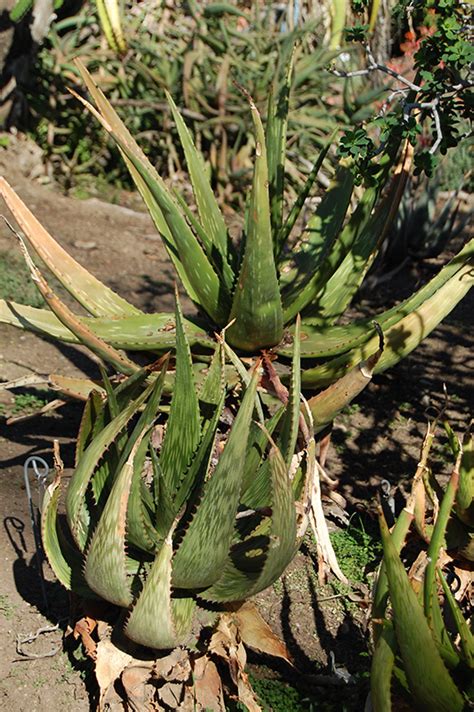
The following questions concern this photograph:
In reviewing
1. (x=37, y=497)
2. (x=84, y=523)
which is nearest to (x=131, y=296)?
(x=37, y=497)

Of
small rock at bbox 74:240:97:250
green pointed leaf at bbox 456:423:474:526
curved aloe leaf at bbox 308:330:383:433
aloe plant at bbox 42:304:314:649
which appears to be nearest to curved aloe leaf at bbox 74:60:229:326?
curved aloe leaf at bbox 308:330:383:433

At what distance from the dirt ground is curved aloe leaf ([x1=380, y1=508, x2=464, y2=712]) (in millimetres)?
522

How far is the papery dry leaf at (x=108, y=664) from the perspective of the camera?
7.48 ft

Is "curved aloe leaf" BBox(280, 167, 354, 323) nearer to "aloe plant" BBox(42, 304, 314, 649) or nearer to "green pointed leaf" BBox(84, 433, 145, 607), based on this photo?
"aloe plant" BBox(42, 304, 314, 649)

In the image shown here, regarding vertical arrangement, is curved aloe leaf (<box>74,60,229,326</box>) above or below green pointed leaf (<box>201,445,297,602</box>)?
above

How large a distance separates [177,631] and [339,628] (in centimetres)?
84

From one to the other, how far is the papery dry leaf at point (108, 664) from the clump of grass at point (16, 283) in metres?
2.91

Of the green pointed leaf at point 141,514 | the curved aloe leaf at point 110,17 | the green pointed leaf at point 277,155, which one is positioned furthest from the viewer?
the curved aloe leaf at point 110,17

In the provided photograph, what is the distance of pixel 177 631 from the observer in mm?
2254

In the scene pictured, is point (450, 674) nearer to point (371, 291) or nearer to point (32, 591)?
point (32, 591)

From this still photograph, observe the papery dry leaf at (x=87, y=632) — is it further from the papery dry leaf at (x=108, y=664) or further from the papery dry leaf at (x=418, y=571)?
the papery dry leaf at (x=418, y=571)

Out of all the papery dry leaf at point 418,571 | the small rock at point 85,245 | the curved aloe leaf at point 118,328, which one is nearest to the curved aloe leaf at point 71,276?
the curved aloe leaf at point 118,328

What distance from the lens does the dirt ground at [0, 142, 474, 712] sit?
8.54 ft

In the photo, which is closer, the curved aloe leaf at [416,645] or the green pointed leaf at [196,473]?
the curved aloe leaf at [416,645]
